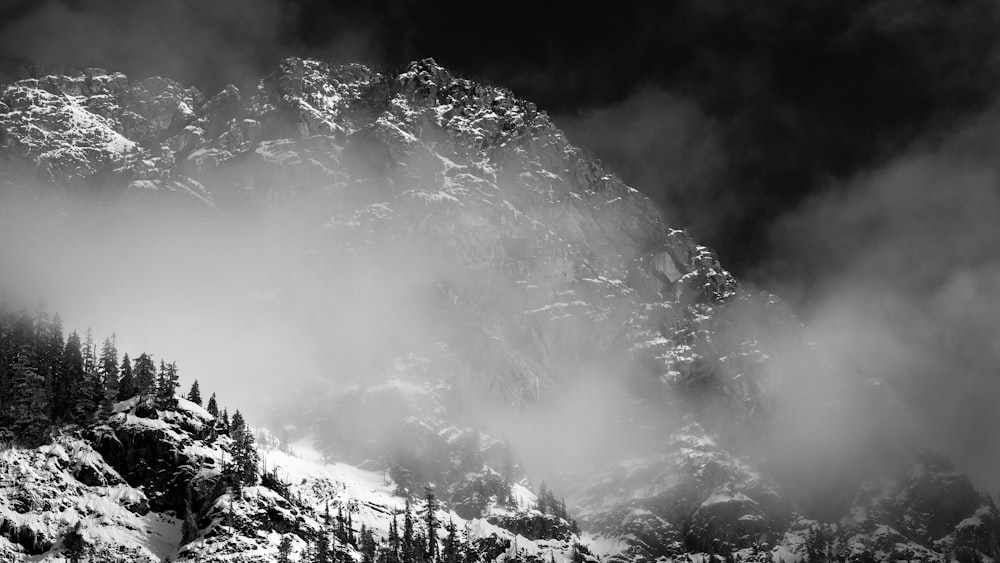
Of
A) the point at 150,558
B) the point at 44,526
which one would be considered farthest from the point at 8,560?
the point at 150,558

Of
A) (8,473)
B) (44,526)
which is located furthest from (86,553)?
(8,473)

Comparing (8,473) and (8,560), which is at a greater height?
(8,473)

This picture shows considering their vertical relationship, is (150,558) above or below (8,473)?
below

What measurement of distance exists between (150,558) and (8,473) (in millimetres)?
30130

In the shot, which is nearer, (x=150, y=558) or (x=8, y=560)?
(x=8, y=560)

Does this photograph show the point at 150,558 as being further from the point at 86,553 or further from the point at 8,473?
the point at 8,473

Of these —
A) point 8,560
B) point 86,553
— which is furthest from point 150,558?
point 8,560

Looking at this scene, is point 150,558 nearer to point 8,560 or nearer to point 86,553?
point 86,553

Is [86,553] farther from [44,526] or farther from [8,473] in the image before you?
[8,473]

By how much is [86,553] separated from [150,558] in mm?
11403

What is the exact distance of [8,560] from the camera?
607 ft

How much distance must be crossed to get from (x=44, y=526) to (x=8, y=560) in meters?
10.3

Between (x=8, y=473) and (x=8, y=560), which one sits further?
(x=8, y=473)

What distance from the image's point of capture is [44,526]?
637ft
